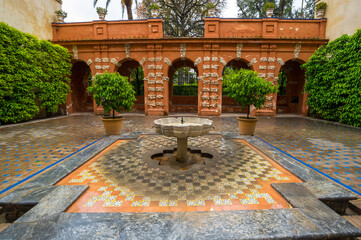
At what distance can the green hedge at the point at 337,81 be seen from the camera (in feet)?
29.0

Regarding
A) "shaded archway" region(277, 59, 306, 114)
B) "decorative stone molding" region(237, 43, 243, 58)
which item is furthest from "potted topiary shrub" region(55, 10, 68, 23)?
"shaded archway" region(277, 59, 306, 114)

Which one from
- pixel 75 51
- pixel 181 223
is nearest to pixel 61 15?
pixel 75 51

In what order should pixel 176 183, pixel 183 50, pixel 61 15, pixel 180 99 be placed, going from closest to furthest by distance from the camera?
pixel 176 183, pixel 183 50, pixel 61 15, pixel 180 99

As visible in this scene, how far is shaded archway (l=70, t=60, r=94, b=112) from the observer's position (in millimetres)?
15180

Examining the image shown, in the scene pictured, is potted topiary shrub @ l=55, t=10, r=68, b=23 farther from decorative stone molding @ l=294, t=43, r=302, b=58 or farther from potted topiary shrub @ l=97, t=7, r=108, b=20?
decorative stone molding @ l=294, t=43, r=302, b=58

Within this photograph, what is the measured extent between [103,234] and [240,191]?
2350 millimetres

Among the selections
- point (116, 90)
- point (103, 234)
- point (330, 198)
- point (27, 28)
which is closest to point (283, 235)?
point (330, 198)

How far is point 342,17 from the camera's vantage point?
10812 mm

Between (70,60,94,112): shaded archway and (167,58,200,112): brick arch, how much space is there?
7599 mm

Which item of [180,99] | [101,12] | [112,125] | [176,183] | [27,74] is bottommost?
[176,183]

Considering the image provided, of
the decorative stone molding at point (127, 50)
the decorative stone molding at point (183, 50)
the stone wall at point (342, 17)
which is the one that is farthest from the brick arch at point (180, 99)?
the stone wall at point (342, 17)

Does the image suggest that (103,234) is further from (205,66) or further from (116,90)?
(205,66)

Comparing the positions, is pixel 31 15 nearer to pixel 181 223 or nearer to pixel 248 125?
pixel 248 125

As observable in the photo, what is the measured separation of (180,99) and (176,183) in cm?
1449
